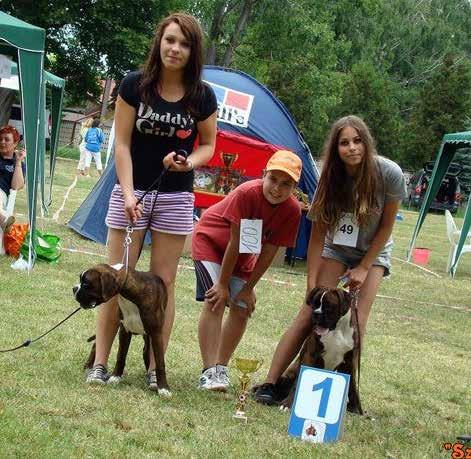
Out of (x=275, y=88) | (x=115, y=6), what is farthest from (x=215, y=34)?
(x=275, y=88)

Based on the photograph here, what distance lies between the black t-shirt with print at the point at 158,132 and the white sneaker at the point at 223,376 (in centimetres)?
92

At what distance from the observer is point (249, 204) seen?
153 inches

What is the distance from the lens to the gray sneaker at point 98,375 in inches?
148

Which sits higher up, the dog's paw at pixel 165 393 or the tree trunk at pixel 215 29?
the tree trunk at pixel 215 29

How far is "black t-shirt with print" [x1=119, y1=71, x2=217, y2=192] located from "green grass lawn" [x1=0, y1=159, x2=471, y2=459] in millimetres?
958

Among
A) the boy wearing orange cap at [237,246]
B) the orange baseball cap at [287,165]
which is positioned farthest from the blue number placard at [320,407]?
the orange baseball cap at [287,165]

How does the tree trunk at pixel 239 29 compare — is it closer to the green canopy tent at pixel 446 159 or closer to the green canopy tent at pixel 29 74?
the green canopy tent at pixel 446 159

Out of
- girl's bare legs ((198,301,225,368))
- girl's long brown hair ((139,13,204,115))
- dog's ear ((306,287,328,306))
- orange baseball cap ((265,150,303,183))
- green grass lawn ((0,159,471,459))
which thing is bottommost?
green grass lawn ((0,159,471,459))

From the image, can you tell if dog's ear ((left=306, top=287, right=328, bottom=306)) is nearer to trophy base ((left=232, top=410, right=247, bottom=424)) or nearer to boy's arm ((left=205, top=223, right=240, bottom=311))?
boy's arm ((left=205, top=223, right=240, bottom=311))

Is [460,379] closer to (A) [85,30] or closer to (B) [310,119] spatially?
(A) [85,30]

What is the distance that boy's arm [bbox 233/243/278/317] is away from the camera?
398 cm

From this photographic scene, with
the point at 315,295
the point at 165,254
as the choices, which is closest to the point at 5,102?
the point at 165,254

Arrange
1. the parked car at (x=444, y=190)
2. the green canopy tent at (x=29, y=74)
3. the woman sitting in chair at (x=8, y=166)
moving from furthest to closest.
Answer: the parked car at (x=444, y=190) < the woman sitting in chair at (x=8, y=166) < the green canopy tent at (x=29, y=74)

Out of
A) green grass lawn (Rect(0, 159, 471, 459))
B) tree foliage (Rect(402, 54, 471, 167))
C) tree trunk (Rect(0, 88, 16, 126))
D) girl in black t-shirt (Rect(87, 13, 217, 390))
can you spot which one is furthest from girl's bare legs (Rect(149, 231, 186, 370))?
tree foliage (Rect(402, 54, 471, 167))
